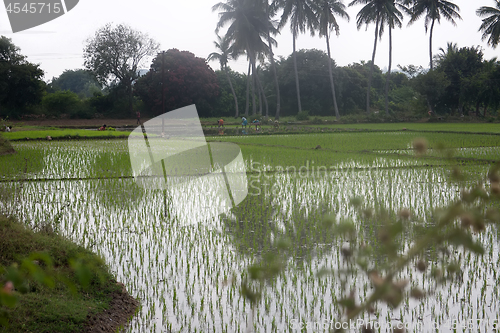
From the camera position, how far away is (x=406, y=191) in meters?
6.18

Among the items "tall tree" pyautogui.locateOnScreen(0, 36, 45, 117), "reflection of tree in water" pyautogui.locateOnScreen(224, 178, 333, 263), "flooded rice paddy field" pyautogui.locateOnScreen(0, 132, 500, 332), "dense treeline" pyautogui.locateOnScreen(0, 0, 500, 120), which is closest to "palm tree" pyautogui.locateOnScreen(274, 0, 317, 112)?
"dense treeline" pyautogui.locateOnScreen(0, 0, 500, 120)

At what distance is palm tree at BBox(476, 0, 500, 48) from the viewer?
26359 mm

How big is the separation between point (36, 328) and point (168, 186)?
5.04 meters

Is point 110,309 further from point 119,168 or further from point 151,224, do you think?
point 119,168

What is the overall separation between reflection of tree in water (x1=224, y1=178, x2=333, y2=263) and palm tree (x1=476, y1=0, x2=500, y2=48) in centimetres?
2679

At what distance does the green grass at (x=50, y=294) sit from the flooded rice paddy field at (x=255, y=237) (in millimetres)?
264

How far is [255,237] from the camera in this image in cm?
412

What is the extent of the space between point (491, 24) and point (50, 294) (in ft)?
103

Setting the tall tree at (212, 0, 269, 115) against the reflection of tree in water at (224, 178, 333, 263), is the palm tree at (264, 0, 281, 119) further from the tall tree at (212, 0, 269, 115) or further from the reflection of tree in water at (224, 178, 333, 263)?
the reflection of tree in water at (224, 178, 333, 263)

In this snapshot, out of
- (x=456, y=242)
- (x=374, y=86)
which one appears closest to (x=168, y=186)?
(x=456, y=242)

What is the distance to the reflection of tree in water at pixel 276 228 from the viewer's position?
3.75 meters

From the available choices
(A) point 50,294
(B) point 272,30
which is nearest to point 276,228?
(A) point 50,294

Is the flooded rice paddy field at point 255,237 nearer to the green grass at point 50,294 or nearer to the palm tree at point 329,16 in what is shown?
the green grass at point 50,294

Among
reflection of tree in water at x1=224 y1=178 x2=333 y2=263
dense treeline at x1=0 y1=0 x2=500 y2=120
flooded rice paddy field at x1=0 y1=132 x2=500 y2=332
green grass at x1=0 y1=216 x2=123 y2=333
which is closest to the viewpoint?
green grass at x1=0 y1=216 x2=123 y2=333
